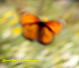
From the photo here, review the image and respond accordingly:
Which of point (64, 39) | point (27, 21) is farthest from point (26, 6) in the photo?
point (64, 39)

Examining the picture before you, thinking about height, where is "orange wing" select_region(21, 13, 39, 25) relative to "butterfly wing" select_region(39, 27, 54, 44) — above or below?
above

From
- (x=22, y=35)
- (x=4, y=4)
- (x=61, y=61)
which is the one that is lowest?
(x=61, y=61)

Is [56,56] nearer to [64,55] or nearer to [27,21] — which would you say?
[64,55]

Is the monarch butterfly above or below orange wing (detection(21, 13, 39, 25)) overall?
below

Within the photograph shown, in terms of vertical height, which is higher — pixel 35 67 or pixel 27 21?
pixel 27 21

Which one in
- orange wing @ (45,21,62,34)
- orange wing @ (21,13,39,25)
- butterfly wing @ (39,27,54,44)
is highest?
orange wing @ (21,13,39,25)
